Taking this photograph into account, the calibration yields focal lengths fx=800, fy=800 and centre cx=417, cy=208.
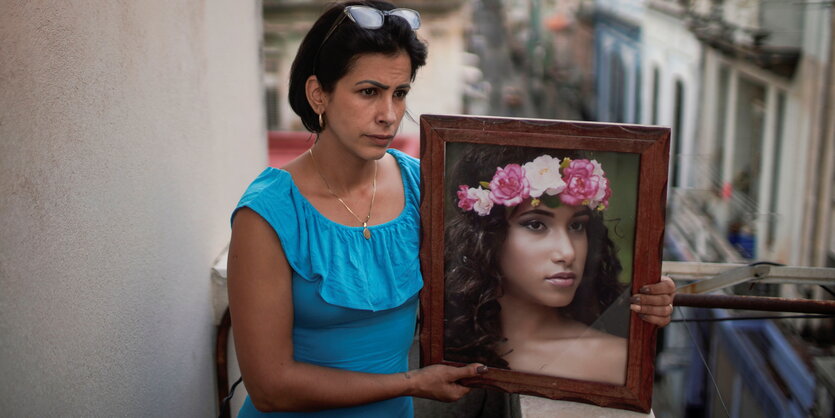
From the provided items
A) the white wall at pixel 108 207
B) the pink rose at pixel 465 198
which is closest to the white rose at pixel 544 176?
the pink rose at pixel 465 198

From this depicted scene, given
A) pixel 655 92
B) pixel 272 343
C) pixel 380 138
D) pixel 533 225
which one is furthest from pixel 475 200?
pixel 655 92

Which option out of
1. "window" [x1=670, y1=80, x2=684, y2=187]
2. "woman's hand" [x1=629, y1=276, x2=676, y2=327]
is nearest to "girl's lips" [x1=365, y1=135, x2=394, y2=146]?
"woman's hand" [x1=629, y1=276, x2=676, y2=327]

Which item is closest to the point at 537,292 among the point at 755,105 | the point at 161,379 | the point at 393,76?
the point at 393,76

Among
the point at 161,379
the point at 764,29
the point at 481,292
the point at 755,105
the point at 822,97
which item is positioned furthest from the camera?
the point at 755,105

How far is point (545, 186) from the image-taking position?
5.40 ft

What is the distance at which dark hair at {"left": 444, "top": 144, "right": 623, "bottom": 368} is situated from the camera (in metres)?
1.65

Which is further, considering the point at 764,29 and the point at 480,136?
the point at 764,29

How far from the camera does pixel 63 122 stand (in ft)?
4.87

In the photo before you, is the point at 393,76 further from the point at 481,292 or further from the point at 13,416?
the point at 13,416

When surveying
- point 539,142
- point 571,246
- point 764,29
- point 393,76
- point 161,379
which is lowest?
point 161,379

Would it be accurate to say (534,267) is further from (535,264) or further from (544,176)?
(544,176)

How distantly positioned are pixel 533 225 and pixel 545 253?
6 centimetres

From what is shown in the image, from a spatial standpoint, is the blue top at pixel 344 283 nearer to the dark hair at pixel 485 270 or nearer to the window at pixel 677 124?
the dark hair at pixel 485 270

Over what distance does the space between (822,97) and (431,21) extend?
26.5ft
